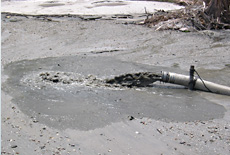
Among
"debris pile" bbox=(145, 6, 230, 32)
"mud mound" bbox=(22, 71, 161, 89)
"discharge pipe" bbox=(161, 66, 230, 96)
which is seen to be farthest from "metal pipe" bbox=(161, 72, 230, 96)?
"debris pile" bbox=(145, 6, 230, 32)

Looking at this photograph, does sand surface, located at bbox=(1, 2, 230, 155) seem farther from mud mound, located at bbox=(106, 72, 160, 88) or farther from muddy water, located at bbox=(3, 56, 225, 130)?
mud mound, located at bbox=(106, 72, 160, 88)

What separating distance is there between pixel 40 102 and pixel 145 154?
2.50 m

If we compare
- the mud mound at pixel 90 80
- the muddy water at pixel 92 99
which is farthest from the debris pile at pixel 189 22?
the mud mound at pixel 90 80

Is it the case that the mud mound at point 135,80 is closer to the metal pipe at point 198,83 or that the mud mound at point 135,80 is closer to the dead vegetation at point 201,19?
the metal pipe at point 198,83

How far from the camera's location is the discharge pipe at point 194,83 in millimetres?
7020

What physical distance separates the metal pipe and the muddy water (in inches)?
6.2

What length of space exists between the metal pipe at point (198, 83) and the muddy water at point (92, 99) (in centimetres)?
16

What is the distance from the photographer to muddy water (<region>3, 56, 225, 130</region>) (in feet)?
18.8

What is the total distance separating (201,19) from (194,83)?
6.40m

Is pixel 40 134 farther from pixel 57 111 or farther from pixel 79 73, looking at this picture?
pixel 79 73

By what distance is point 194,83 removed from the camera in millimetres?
7223

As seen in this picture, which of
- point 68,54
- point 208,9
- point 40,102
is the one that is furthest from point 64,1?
point 40,102

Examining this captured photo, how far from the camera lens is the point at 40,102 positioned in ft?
20.7

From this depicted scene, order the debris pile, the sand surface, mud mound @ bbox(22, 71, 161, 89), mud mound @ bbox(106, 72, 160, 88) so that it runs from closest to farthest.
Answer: the sand surface
mud mound @ bbox(22, 71, 161, 89)
mud mound @ bbox(106, 72, 160, 88)
the debris pile
